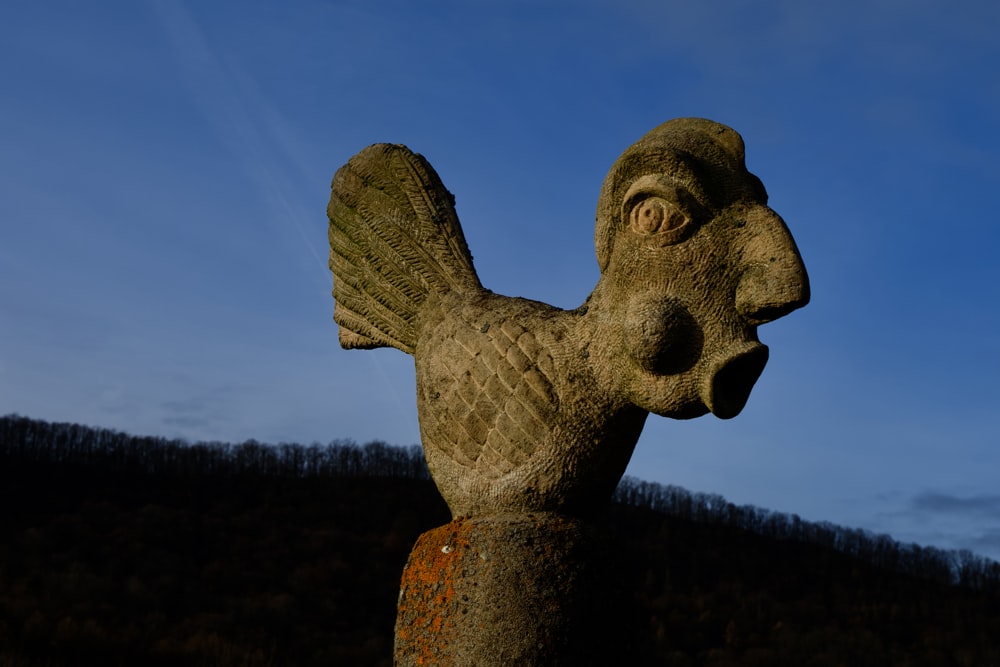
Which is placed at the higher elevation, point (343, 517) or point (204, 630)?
point (343, 517)

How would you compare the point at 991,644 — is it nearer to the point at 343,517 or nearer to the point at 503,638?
the point at 343,517

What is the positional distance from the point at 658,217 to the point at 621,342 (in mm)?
423

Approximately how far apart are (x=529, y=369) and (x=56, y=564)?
68.3ft

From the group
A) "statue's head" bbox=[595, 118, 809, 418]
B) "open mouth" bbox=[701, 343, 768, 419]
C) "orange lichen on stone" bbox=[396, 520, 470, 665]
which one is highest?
"statue's head" bbox=[595, 118, 809, 418]

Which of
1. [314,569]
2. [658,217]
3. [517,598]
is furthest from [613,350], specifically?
[314,569]

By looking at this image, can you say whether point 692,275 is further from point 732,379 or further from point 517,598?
point 517,598

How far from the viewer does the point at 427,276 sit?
13.2 ft

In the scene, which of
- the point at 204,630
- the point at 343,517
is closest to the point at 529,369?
the point at 204,630

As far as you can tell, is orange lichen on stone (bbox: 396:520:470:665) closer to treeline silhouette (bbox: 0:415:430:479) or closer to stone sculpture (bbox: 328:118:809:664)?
stone sculpture (bbox: 328:118:809:664)

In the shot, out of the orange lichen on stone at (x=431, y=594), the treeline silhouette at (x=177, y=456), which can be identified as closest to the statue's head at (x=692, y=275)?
the orange lichen on stone at (x=431, y=594)

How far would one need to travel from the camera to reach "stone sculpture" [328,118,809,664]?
320cm

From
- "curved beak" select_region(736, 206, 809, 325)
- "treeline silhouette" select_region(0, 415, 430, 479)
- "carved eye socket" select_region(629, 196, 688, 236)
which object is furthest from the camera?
"treeline silhouette" select_region(0, 415, 430, 479)

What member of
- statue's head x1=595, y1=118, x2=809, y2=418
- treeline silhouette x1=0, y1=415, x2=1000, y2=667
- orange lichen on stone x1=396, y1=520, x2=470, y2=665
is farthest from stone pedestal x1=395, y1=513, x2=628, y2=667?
treeline silhouette x1=0, y1=415, x2=1000, y2=667

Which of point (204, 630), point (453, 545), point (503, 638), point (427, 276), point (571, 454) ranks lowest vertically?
point (204, 630)
